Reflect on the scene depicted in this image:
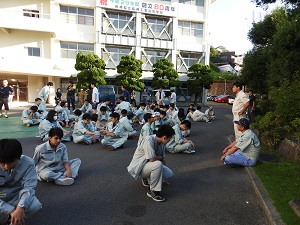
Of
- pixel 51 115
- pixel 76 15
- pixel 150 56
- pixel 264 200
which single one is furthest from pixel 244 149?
pixel 76 15

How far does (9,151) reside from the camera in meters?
2.54

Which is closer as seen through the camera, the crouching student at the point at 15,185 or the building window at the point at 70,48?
the crouching student at the point at 15,185

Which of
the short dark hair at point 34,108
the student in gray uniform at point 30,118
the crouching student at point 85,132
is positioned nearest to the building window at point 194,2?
the student in gray uniform at point 30,118

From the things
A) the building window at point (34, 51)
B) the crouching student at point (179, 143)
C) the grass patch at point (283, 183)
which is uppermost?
the building window at point (34, 51)

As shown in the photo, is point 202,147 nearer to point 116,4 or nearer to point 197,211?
point 197,211

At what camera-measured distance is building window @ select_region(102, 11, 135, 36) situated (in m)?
24.2

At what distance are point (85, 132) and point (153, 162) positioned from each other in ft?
14.2

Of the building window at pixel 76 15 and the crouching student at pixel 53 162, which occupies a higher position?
the building window at pixel 76 15

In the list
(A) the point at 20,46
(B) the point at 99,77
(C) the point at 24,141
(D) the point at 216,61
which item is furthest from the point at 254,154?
(D) the point at 216,61

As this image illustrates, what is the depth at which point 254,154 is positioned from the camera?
5570 mm

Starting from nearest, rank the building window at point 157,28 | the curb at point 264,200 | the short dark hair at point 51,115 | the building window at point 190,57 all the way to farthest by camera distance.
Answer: the curb at point 264,200
the short dark hair at point 51,115
the building window at point 157,28
the building window at point 190,57

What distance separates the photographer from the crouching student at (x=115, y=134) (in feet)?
24.1

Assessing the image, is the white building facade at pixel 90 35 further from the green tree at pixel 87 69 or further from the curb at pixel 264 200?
the curb at pixel 264 200

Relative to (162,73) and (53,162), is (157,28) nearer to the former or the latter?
(162,73)
